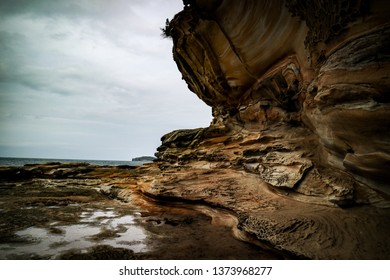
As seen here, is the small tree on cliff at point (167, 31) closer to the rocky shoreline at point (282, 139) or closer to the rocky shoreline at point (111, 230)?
the rocky shoreline at point (282, 139)

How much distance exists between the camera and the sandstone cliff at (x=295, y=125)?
467cm

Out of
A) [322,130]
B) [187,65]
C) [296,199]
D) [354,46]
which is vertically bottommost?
[296,199]

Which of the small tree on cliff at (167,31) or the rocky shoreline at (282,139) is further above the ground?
the small tree on cliff at (167,31)

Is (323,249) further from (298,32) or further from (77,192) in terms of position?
(77,192)

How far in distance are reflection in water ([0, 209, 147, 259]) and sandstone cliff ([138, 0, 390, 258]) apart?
7.97ft

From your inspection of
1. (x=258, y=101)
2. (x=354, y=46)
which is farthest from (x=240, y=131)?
(x=354, y=46)

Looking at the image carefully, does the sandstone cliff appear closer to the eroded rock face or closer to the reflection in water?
the eroded rock face

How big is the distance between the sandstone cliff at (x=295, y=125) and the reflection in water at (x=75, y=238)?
2.43 m

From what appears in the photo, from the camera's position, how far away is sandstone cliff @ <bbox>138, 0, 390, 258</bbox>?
467 centimetres

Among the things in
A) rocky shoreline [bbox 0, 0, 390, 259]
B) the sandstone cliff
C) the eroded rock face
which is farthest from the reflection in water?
the eroded rock face

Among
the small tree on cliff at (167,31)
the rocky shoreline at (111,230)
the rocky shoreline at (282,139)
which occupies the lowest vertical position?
the rocky shoreline at (111,230)

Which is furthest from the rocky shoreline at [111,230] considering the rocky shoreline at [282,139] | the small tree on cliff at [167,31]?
the small tree on cliff at [167,31]

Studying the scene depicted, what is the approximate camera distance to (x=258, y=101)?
10.8 meters

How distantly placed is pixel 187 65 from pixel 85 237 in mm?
11019
